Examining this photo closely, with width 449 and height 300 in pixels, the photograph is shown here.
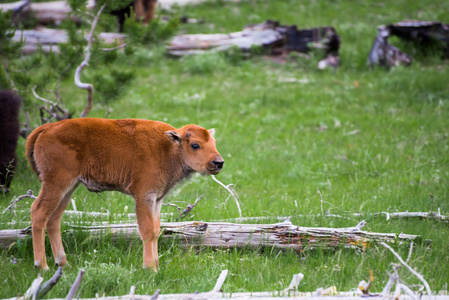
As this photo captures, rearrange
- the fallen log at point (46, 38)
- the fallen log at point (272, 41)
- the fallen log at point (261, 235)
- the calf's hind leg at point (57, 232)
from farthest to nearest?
the fallen log at point (272, 41) < the fallen log at point (46, 38) < the fallen log at point (261, 235) < the calf's hind leg at point (57, 232)

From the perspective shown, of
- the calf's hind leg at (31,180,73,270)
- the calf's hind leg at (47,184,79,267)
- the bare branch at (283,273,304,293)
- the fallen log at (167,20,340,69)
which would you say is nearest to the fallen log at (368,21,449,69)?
the fallen log at (167,20,340,69)

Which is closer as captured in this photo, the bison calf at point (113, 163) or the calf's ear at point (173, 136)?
the bison calf at point (113, 163)

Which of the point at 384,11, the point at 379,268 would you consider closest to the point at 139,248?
the point at 379,268

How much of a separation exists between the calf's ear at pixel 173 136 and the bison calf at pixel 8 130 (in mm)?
3872

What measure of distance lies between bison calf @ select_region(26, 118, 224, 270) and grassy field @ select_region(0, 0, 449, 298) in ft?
1.67

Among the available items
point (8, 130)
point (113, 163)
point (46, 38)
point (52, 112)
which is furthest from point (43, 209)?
point (46, 38)

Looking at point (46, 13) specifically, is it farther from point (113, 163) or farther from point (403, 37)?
point (113, 163)

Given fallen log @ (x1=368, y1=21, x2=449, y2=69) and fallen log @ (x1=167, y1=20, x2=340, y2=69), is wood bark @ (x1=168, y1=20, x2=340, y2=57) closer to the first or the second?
fallen log @ (x1=167, y1=20, x2=340, y2=69)

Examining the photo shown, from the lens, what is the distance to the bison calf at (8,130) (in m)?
7.56

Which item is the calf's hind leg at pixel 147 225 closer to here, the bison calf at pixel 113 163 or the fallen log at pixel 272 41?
the bison calf at pixel 113 163

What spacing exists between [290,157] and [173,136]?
574 centimetres

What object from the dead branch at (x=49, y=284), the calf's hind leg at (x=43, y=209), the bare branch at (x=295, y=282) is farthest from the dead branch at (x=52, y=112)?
the bare branch at (x=295, y=282)

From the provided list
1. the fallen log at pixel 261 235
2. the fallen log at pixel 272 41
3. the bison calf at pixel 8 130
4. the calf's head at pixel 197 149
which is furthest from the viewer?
the fallen log at pixel 272 41

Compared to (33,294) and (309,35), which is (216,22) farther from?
(33,294)
